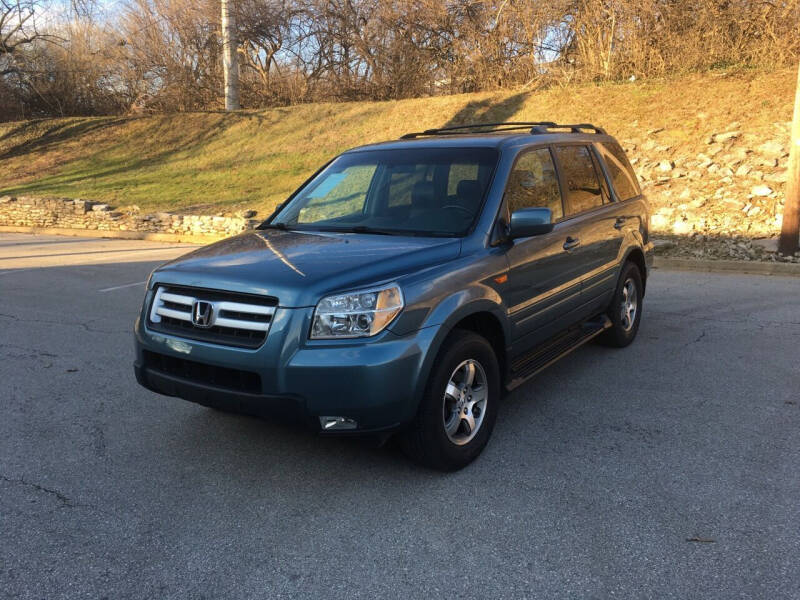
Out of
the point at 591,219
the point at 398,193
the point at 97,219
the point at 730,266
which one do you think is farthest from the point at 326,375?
the point at 97,219

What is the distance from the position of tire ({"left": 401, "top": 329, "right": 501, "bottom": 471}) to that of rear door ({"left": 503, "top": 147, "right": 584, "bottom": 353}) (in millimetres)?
436

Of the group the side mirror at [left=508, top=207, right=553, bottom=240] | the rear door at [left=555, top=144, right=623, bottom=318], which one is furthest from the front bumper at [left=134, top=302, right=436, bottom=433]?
the rear door at [left=555, top=144, right=623, bottom=318]

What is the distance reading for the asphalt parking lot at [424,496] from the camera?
2791 mm

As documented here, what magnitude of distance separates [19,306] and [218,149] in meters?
18.1

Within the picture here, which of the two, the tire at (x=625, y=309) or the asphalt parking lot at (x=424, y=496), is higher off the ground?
the tire at (x=625, y=309)

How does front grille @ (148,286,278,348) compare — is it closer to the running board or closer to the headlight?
the headlight

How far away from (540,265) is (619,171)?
7.09 feet

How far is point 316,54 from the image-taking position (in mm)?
31438

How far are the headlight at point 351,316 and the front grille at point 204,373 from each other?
0.42m

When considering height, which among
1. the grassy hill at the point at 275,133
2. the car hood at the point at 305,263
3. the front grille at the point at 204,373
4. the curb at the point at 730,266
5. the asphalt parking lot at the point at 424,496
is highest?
the grassy hill at the point at 275,133

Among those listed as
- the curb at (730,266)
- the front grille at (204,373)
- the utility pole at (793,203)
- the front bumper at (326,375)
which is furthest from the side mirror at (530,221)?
the utility pole at (793,203)

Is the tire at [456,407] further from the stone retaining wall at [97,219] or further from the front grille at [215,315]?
the stone retaining wall at [97,219]

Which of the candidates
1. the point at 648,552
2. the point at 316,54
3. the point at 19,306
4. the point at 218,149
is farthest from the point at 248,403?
the point at 316,54

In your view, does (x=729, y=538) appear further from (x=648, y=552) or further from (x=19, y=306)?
(x=19, y=306)
